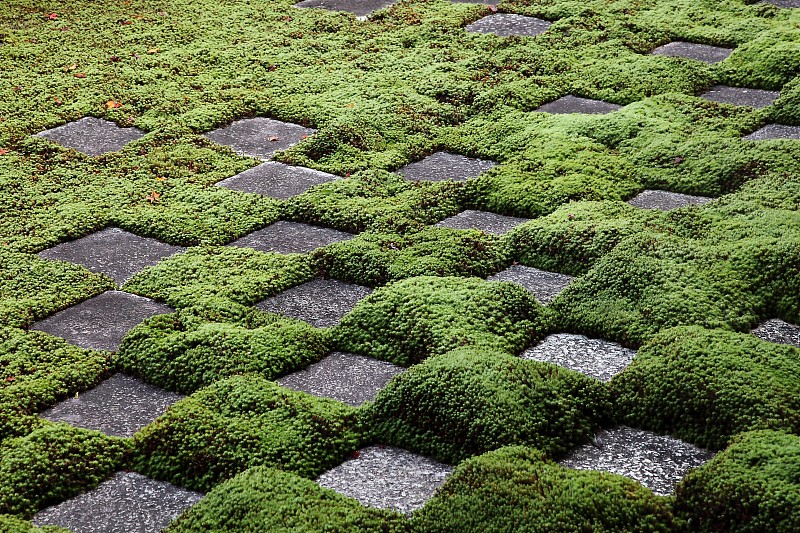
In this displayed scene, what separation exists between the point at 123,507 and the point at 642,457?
→ 4.08ft

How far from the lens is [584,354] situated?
2.63m

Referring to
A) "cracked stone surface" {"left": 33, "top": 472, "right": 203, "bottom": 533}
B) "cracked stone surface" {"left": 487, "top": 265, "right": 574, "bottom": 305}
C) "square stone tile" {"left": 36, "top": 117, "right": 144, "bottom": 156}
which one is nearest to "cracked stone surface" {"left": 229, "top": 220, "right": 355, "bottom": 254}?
"cracked stone surface" {"left": 487, "top": 265, "right": 574, "bottom": 305}

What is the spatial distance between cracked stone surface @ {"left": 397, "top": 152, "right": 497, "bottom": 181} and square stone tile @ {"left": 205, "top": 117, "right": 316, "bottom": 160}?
60 cm

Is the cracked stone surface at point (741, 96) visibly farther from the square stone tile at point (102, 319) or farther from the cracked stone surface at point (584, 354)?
the square stone tile at point (102, 319)

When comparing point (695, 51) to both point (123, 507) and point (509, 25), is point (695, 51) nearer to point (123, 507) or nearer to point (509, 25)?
point (509, 25)

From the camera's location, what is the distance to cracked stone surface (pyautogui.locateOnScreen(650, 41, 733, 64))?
4.71 metres

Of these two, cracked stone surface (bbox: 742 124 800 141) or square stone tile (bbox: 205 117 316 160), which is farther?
square stone tile (bbox: 205 117 316 160)

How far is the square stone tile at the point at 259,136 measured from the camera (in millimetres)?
4023

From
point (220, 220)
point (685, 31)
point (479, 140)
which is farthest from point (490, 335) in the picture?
point (685, 31)

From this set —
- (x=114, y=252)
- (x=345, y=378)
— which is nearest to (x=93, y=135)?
(x=114, y=252)

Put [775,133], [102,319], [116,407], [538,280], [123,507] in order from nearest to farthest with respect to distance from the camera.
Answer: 1. [123,507]
2. [116,407]
3. [102,319]
4. [538,280]
5. [775,133]

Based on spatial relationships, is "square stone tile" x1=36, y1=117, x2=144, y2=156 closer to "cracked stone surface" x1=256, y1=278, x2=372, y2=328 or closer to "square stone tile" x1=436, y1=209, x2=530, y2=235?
"cracked stone surface" x1=256, y1=278, x2=372, y2=328

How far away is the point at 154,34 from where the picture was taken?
5.41m

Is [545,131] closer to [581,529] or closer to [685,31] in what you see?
[685,31]
